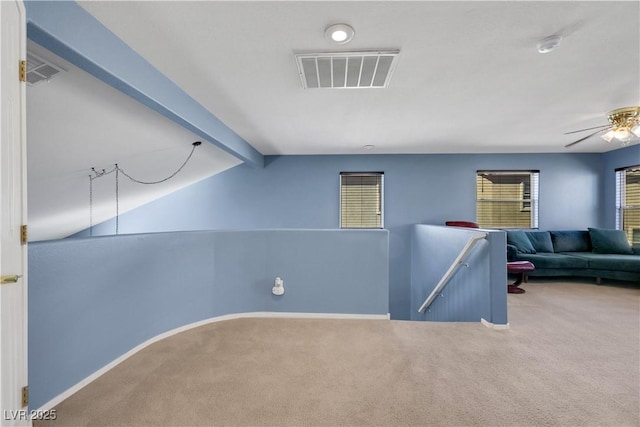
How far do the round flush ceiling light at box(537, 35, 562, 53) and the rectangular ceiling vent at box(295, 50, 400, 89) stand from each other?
965 millimetres

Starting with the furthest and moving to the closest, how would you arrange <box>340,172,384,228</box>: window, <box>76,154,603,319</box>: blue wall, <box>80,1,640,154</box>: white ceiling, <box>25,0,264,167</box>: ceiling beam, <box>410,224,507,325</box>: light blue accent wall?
<box>340,172,384,228</box>: window → <box>76,154,603,319</box>: blue wall → <box>410,224,507,325</box>: light blue accent wall → <box>80,1,640,154</box>: white ceiling → <box>25,0,264,167</box>: ceiling beam

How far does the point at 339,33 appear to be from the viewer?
1858 mm

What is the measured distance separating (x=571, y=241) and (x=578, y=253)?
0.25 meters

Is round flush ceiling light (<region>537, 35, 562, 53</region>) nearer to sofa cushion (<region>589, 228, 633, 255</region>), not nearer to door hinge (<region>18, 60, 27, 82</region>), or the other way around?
door hinge (<region>18, 60, 27, 82</region>)

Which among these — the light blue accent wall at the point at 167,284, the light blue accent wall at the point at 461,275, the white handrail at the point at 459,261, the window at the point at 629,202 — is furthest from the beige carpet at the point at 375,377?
the window at the point at 629,202

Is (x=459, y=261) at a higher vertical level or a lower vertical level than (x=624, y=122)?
lower

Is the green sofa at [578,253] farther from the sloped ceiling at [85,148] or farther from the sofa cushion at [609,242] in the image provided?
the sloped ceiling at [85,148]

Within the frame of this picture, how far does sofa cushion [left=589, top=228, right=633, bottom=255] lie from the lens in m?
4.97

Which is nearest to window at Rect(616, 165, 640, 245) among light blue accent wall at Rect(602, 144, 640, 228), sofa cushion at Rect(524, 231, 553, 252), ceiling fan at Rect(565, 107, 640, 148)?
light blue accent wall at Rect(602, 144, 640, 228)

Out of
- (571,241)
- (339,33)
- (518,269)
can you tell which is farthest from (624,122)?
(339,33)

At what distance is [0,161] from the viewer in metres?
1.29

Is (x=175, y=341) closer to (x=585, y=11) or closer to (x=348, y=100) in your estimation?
(x=348, y=100)

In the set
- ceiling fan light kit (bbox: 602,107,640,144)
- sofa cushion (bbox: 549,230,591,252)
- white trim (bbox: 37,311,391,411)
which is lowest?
white trim (bbox: 37,311,391,411)

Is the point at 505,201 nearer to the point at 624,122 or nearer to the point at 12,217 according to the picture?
the point at 624,122
